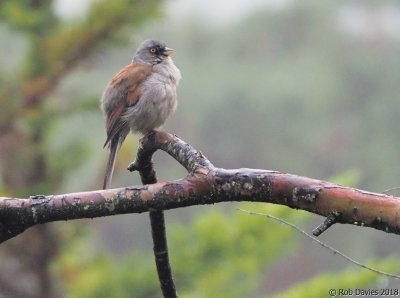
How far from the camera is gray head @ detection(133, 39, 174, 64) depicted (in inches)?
213

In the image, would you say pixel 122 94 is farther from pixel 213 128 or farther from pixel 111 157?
pixel 213 128

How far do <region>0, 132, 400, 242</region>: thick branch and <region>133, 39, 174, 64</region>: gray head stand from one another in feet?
8.83

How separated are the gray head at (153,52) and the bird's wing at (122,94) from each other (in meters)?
0.13

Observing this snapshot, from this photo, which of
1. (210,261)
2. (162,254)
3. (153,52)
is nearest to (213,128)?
(210,261)

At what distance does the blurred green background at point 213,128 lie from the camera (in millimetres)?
9344

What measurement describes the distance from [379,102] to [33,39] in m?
21.9

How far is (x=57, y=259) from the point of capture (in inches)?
402

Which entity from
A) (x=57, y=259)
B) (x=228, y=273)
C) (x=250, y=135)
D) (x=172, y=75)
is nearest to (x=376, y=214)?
(x=172, y=75)

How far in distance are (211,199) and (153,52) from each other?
3.13 m

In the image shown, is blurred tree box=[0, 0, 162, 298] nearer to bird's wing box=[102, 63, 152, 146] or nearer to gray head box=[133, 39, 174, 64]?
gray head box=[133, 39, 174, 64]

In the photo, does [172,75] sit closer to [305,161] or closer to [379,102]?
[305,161]

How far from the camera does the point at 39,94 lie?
9391mm

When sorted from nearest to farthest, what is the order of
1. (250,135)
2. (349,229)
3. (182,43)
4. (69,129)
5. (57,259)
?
1. (57,259)
2. (349,229)
3. (69,129)
4. (250,135)
5. (182,43)

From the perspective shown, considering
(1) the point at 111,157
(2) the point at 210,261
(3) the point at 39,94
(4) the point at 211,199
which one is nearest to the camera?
(4) the point at 211,199
